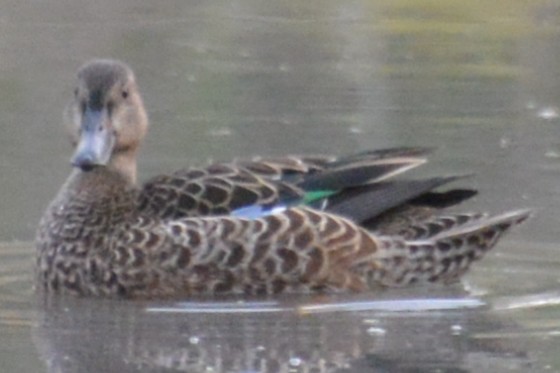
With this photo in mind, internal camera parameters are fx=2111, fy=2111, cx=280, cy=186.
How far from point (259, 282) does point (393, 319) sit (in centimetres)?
70

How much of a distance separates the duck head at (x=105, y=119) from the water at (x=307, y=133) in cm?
65

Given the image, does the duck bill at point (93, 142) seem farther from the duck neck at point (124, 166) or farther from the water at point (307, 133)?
the water at point (307, 133)

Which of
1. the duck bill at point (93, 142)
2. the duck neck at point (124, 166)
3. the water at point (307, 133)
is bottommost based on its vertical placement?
the water at point (307, 133)

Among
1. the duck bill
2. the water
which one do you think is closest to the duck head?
the duck bill

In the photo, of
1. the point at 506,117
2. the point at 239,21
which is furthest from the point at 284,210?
the point at 239,21

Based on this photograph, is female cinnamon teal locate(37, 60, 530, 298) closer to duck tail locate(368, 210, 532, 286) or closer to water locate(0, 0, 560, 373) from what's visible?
duck tail locate(368, 210, 532, 286)

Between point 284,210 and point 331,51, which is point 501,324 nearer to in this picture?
point 284,210

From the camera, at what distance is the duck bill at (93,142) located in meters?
9.25

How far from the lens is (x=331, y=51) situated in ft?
52.0

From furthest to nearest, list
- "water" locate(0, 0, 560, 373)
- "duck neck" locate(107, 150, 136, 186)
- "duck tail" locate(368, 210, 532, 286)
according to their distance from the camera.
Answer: "duck neck" locate(107, 150, 136, 186), "duck tail" locate(368, 210, 532, 286), "water" locate(0, 0, 560, 373)

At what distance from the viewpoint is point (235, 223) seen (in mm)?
9086

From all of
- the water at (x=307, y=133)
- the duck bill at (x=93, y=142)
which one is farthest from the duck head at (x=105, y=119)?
the water at (x=307, y=133)

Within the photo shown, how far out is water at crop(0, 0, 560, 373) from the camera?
8.16m

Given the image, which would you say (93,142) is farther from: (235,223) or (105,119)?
(235,223)
